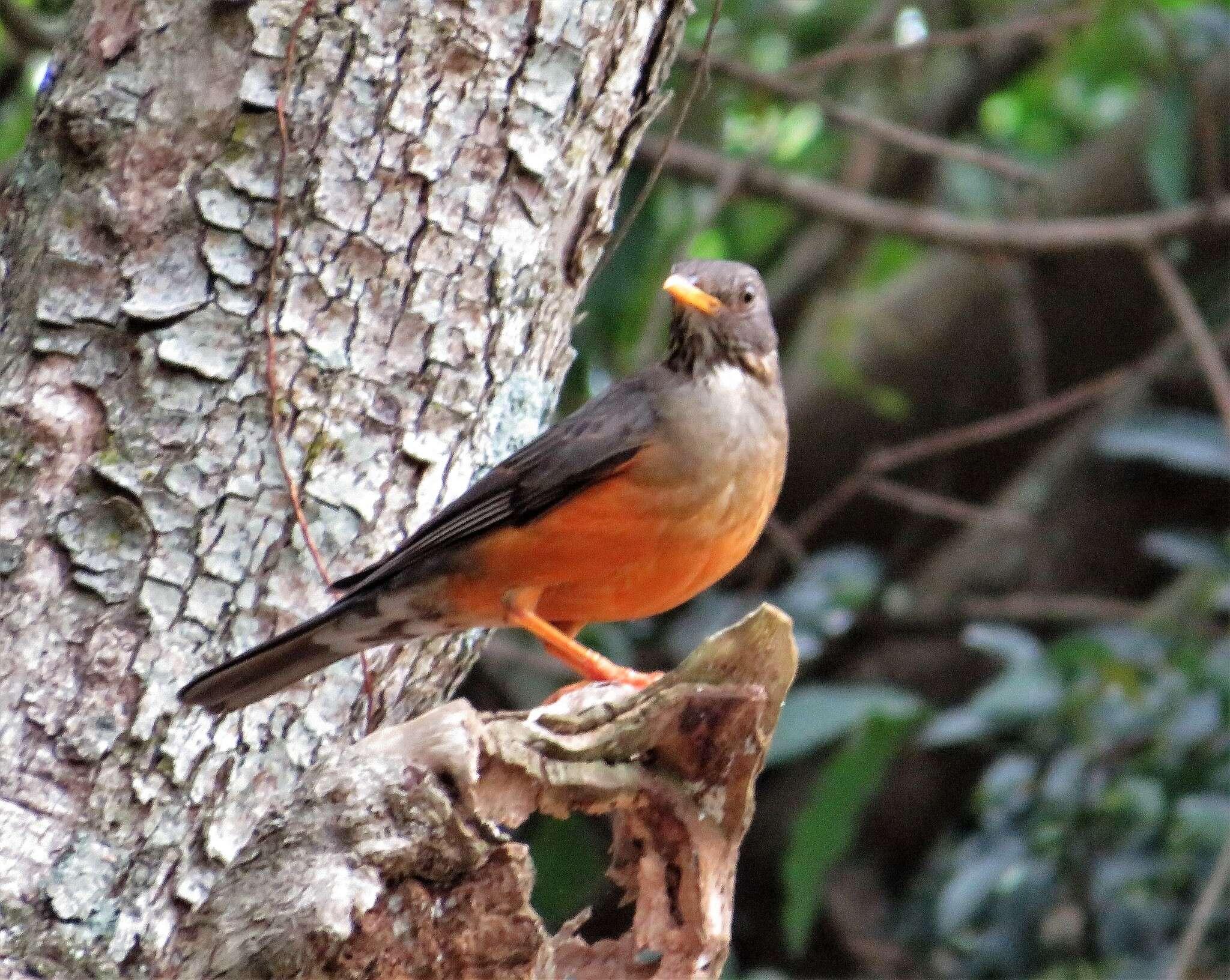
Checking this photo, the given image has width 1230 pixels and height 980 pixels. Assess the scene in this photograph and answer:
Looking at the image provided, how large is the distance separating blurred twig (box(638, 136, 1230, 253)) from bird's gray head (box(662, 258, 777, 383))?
110 inches

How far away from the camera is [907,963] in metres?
8.39

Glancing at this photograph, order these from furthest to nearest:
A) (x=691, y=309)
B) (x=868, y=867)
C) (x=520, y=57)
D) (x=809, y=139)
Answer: (x=809, y=139) → (x=868, y=867) → (x=691, y=309) → (x=520, y=57)

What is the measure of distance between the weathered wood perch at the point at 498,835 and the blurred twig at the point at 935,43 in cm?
448

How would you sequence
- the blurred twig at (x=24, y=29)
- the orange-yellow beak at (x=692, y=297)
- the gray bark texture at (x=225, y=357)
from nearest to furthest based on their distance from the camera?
the gray bark texture at (x=225, y=357) → the orange-yellow beak at (x=692, y=297) → the blurred twig at (x=24, y=29)

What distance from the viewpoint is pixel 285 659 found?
164 inches

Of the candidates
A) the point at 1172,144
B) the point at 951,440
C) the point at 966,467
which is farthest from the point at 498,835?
the point at 966,467

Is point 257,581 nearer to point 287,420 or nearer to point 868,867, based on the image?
point 287,420

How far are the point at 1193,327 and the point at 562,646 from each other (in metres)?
3.88

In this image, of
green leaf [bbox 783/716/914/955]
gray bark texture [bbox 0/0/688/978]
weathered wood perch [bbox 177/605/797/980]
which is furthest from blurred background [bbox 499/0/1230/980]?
weathered wood perch [bbox 177/605/797/980]

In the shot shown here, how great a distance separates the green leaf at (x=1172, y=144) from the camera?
798 cm

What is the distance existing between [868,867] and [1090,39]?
4280 mm

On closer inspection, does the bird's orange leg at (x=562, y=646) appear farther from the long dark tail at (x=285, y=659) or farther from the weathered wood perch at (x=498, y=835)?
the weathered wood perch at (x=498, y=835)

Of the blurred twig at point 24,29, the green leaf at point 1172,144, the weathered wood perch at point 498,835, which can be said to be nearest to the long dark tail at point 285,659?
the weathered wood perch at point 498,835

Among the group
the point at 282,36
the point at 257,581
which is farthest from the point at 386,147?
the point at 257,581
